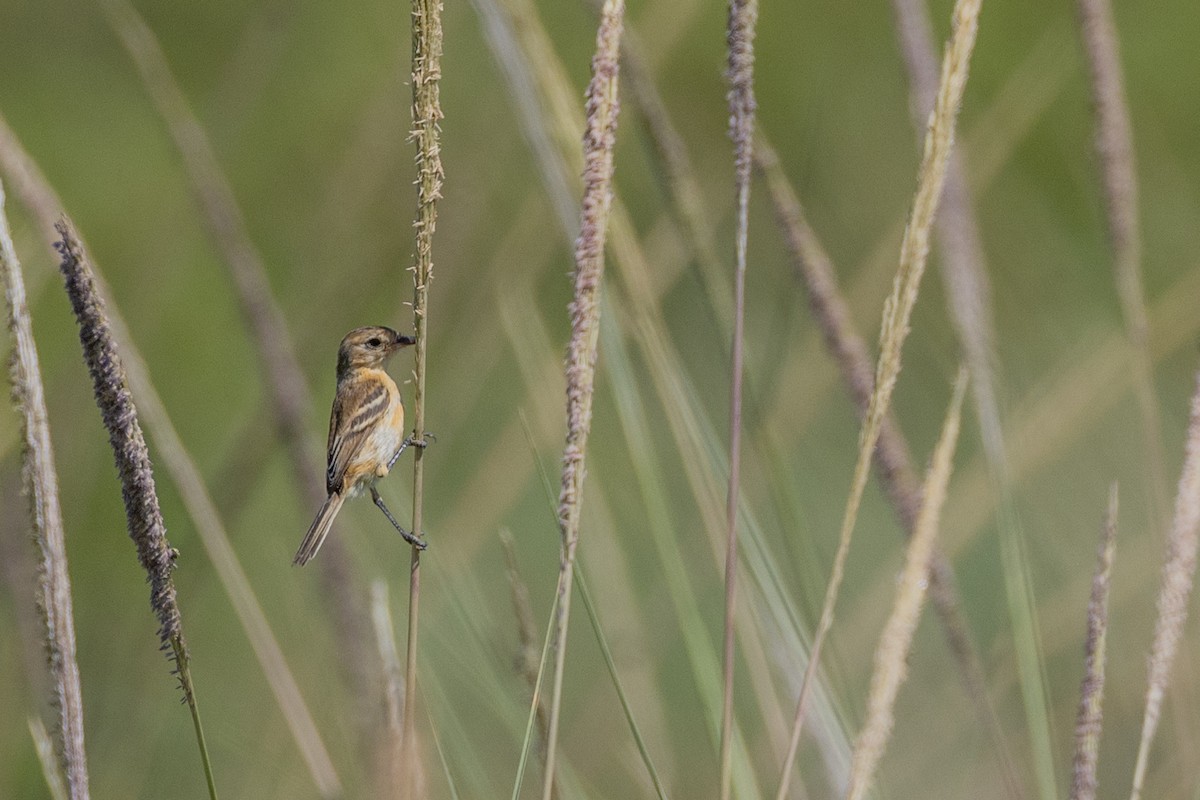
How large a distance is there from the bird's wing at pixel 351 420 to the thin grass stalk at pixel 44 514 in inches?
34.7

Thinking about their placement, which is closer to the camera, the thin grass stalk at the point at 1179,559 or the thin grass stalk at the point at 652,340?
the thin grass stalk at the point at 1179,559

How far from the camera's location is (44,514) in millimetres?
1017

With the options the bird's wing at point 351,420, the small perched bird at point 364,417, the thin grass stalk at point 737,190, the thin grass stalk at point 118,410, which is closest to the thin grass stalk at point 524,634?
the thin grass stalk at point 737,190

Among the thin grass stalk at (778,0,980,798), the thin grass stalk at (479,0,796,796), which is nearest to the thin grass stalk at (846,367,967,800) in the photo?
the thin grass stalk at (778,0,980,798)

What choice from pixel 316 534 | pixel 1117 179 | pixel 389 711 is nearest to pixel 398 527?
pixel 316 534

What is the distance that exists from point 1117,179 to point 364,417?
1.12 metres

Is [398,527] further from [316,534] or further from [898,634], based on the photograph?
[898,634]

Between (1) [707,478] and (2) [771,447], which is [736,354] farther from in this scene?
(1) [707,478]

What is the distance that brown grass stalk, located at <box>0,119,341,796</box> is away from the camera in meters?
1.27

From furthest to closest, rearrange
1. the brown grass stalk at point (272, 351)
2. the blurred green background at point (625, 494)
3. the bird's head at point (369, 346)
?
the bird's head at point (369, 346) < the blurred green background at point (625, 494) < the brown grass stalk at point (272, 351)

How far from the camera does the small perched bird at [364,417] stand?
6.48ft

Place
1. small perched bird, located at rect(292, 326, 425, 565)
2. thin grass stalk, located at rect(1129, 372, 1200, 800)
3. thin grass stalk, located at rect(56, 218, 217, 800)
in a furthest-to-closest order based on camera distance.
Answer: small perched bird, located at rect(292, 326, 425, 565) < thin grass stalk, located at rect(1129, 372, 1200, 800) < thin grass stalk, located at rect(56, 218, 217, 800)

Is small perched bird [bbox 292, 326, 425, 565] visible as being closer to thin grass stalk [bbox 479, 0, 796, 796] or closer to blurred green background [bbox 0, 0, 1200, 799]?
blurred green background [bbox 0, 0, 1200, 799]

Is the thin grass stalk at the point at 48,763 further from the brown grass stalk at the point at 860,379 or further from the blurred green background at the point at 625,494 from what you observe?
the brown grass stalk at the point at 860,379
